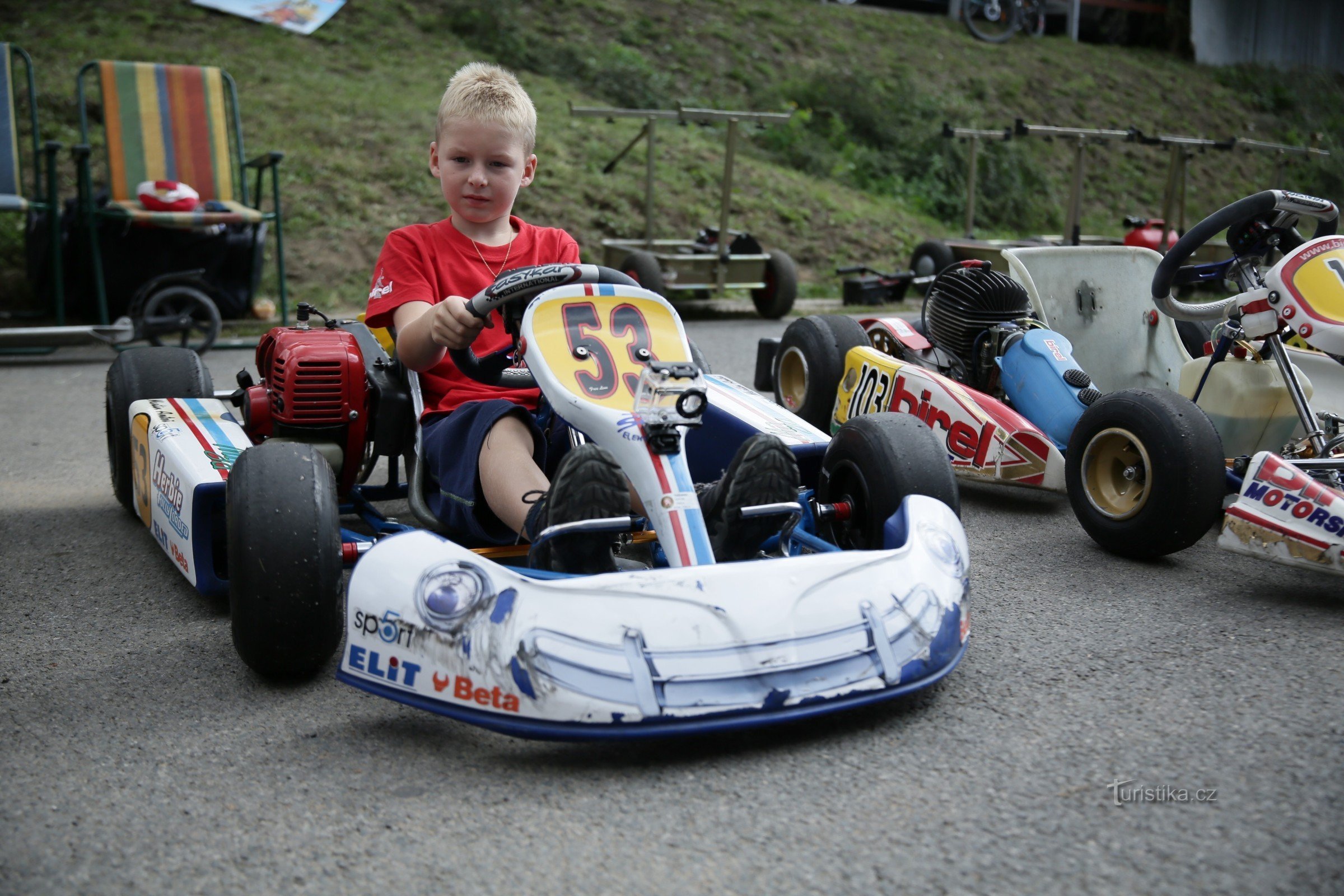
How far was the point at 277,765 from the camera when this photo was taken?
183cm

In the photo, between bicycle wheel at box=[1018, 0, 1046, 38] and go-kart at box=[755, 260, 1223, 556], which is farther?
bicycle wheel at box=[1018, 0, 1046, 38]

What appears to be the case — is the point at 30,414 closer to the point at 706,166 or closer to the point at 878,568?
the point at 878,568

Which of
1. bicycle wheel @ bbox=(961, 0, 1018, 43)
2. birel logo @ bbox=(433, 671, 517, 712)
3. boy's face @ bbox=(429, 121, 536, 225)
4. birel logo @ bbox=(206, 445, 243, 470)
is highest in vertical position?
bicycle wheel @ bbox=(961, 0, 1018, 43)

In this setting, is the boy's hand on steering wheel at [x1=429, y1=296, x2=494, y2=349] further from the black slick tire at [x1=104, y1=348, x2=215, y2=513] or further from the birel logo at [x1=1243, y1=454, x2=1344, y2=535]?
the birel logo at [x1=1243, y1=454, x2=1344, y2=535]

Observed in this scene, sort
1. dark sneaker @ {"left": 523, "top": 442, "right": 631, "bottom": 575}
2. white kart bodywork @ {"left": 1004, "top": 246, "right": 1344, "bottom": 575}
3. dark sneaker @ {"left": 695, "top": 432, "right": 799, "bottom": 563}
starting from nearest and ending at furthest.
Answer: dark sneaker @ {"left": 523, "top": 442, "right": 631, "bottom": 575}
dark sneaker @ {"left": 695, "top": 432, "right": 799, "bottom": 563}
white kart bodywork @ {"left": 1004, "top": 246, "right": 1344, "bottom": 575}

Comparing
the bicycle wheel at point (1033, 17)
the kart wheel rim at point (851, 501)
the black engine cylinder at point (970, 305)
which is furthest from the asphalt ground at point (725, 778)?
the bicycle wheel at point (1033, 17)

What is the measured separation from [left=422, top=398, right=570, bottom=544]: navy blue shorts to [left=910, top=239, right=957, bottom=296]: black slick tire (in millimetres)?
5647

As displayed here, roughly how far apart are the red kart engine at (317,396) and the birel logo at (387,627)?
0.97 meters

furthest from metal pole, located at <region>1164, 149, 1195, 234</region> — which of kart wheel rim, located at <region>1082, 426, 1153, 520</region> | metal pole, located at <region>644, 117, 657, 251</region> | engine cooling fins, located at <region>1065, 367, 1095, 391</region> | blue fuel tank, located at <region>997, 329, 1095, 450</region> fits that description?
kart wheel rim, located at <region>1082, 426, 1153, 520</region>

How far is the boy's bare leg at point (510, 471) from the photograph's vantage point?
7.57ft

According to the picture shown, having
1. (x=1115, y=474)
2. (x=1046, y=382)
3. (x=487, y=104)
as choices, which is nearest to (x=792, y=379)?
(x=1046, y=382)

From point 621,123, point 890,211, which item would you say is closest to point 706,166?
point 621,123

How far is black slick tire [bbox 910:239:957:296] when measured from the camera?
7.85 metres

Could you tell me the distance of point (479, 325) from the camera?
2.33 metres
